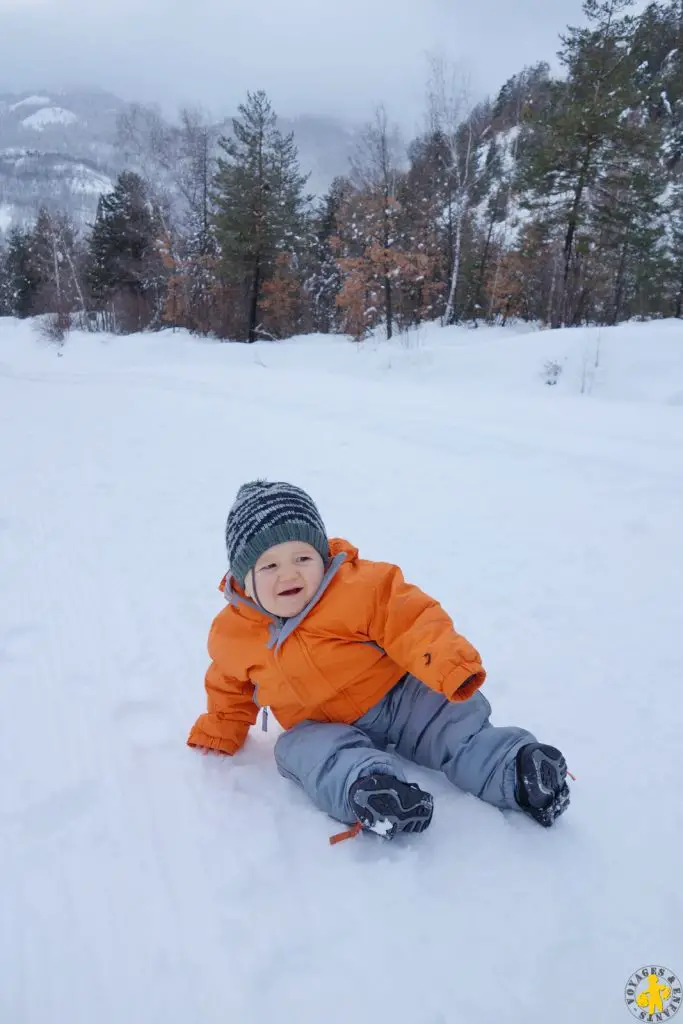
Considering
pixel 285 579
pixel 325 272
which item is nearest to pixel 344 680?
pixel 285 579

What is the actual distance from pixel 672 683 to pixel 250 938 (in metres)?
1.59

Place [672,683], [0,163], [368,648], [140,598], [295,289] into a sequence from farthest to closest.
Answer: [0,163] → [295,289] → [140,598] → [672,683] → [368,648]

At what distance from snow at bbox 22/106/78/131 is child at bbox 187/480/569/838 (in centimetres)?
18909

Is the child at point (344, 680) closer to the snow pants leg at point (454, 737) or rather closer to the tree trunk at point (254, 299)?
the snow pants leg at point (454, 737)

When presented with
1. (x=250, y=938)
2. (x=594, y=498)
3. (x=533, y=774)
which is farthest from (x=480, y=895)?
(x=594, y=498)

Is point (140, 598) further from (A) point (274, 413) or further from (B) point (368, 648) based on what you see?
(A) point (274, 413)

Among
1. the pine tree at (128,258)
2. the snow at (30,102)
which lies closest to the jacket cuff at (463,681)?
the pine tree at (128,258)

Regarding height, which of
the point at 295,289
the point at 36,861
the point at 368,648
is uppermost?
the point at 295,289

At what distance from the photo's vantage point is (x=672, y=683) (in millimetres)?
2016

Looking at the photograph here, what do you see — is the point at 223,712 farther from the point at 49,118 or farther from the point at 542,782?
the point at 49,118

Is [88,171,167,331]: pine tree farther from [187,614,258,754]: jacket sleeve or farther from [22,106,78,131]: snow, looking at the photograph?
[22,106,78,131]: snow

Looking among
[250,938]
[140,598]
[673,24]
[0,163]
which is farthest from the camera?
Result: [0,163]

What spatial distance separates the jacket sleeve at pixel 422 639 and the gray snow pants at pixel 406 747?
0.34 ft

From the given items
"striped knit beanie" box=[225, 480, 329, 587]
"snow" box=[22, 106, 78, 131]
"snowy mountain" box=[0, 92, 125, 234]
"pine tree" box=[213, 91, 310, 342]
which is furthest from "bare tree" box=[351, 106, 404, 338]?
"snow" box=[22, 106, 78, 131]
